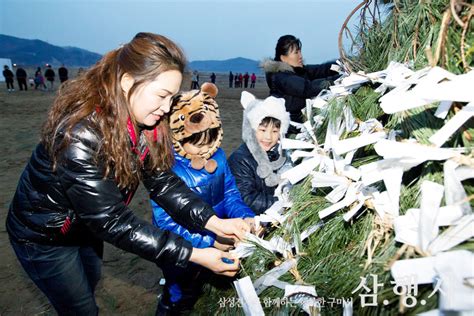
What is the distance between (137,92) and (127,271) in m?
2.37

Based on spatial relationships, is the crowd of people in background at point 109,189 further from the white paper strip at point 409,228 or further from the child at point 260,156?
the white paper strip at point 409,228

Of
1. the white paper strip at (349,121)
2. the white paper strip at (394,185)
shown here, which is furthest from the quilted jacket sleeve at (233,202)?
the white paper strip at (394,185)

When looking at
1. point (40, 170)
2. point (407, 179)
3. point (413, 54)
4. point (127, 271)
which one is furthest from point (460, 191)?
point (127, 271)

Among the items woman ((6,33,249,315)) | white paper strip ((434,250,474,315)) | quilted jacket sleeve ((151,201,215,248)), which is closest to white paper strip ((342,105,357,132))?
white paper strip ((434,250,474,315))

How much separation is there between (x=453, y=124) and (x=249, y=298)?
83 centimetres

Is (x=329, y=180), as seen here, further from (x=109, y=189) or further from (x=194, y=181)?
(x=194, y=181)

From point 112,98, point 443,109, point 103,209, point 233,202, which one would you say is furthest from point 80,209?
point 443,109

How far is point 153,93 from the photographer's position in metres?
1.44

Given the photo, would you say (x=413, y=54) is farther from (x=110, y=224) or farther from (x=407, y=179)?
(x=110, y=224)

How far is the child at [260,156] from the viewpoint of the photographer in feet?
8.37

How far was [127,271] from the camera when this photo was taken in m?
3.20

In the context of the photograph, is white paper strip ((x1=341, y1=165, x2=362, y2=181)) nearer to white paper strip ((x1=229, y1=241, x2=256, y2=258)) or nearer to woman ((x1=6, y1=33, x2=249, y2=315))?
white paper strip ((x1=229, y1=241, x2=256, y2=258))

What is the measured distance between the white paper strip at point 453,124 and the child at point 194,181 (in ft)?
4.84

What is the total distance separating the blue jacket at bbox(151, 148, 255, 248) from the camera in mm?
2100
